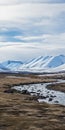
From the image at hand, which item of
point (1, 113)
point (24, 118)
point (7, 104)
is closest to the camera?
point (24, 118)

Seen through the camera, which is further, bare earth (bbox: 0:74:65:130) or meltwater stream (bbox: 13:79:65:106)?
meltwater stream (bbox: 13:79:65:106)

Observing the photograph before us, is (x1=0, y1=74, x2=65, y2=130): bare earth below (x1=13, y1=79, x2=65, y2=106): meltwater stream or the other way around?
below

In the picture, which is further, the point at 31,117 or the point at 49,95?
the point at 49,95

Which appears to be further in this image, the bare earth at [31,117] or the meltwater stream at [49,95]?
the meltwater stream at [49,95]

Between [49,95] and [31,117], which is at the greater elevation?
[49,95]

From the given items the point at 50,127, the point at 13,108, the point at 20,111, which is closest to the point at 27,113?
the point at 20,111

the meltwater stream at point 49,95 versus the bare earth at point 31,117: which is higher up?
the meltwater stream at point 49,95

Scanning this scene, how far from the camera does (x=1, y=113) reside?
162 feet

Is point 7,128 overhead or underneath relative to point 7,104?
underneath

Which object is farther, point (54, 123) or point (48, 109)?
point (48, 109)

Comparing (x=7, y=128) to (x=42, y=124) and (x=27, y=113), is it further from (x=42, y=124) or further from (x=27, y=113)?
(x=27, y=113)

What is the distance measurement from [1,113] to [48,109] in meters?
8.46

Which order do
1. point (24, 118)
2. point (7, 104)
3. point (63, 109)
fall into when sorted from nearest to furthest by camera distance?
point (24, 118) < point (63, 109) < point (7, 104)

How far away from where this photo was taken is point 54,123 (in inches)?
1668
